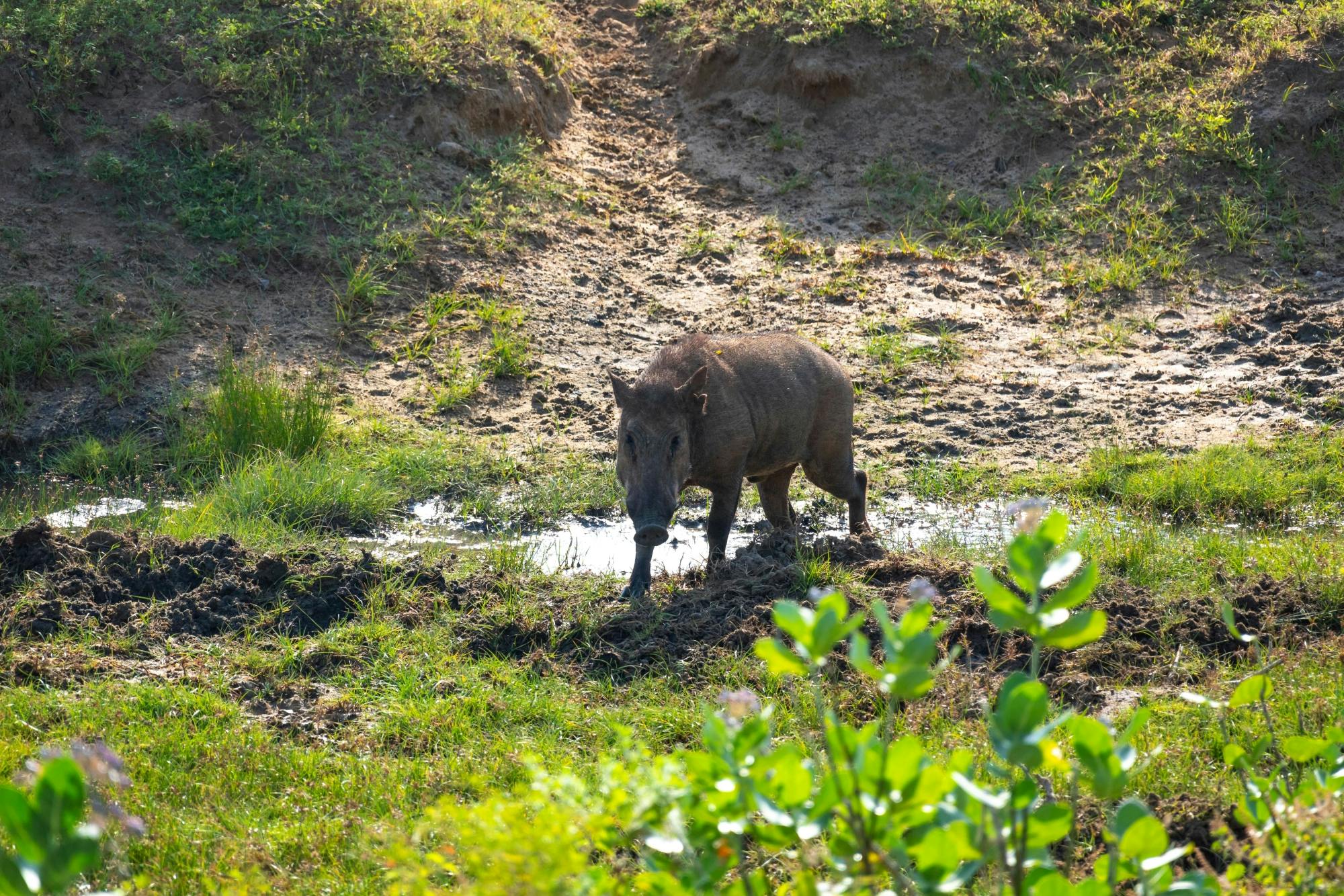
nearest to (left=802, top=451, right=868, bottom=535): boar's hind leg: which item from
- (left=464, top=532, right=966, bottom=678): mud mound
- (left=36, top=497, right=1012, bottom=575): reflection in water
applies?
(left=36, top=497, right=1012, bottom=575): reflection in water

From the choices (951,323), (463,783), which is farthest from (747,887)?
(951,323)

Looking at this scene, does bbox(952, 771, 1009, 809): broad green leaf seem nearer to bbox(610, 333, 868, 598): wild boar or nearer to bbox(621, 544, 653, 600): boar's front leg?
bbox(610, 333, 868, 598): wild boar

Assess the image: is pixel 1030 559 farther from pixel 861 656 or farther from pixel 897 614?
pixel 897 614

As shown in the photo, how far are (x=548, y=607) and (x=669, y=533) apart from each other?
1545 mm

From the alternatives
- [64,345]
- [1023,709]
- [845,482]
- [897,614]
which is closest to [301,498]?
[64,345]

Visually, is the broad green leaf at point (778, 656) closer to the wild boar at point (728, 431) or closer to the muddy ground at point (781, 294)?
the wild boar at point (728, 431)

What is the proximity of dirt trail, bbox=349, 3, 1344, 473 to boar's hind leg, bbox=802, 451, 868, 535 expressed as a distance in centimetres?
134

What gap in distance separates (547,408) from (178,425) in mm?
2725

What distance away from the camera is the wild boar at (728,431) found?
6.91 metres

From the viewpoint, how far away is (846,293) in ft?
38.0

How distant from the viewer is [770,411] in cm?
769

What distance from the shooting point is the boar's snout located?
660 cm

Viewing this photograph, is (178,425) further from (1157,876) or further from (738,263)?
(1157,876)

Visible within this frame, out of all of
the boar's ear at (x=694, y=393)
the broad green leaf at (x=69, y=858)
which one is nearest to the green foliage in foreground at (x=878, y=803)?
the broad green leaf at (x=69, y=858)
